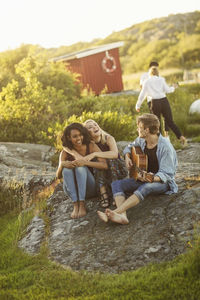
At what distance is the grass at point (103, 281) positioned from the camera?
3162 millimetres

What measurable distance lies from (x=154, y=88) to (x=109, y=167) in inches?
142

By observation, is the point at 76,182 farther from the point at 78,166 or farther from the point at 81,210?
the point at 81,210

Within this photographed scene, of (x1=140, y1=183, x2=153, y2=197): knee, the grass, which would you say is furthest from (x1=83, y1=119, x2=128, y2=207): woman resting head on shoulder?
the grass

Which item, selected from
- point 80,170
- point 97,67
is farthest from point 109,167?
point 97,67

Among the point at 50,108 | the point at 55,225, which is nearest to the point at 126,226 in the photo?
the point at 55,225

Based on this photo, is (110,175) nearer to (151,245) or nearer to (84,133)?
(84,133)

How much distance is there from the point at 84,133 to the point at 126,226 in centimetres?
133

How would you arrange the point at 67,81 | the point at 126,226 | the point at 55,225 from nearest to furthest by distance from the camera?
1. the point at 126,226
2. the point at 55,225
3. the point at 67,81

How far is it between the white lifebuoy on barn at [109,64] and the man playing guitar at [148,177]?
19.3m

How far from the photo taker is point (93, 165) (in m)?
5.01

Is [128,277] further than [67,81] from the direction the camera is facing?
No

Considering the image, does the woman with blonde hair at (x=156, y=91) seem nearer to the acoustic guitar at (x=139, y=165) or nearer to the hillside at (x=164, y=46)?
the acoustic guitar at (x=139, y=165)

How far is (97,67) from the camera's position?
2319cm

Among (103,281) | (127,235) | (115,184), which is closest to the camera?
(103,281)
